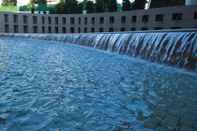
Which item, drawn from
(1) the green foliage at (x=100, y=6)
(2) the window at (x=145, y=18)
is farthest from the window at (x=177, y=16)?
(1) the green foliage at (x=100, y=6)

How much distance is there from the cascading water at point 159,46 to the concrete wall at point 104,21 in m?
13.2

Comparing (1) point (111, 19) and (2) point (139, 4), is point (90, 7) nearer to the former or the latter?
(1) point (111, 19)

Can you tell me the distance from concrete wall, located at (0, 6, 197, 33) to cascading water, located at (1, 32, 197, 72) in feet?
43.4

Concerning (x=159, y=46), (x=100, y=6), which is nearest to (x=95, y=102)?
(x=159, y=46)

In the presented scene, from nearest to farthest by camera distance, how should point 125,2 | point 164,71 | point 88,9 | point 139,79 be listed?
1. point 139,79
2. point 164,71
3. point 125,2
4. point 88,9

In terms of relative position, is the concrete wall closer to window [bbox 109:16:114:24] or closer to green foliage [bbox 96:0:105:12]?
window [bbox 109:16:114:24]

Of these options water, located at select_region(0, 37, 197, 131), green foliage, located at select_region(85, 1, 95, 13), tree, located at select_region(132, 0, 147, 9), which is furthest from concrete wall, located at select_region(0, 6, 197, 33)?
water, located at select_region(0, 37, 197, 131)

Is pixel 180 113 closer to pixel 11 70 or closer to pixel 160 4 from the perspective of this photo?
pixel 11 70

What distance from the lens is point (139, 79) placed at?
45.3 feet

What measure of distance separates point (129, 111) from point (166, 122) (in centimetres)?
117

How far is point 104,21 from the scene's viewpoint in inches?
2251

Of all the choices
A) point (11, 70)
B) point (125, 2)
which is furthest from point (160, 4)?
point (11, 70)

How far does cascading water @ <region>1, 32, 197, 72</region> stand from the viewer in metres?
18.8

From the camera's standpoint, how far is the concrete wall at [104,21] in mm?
41812
